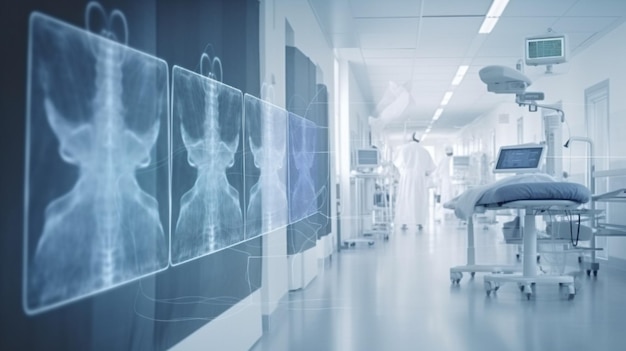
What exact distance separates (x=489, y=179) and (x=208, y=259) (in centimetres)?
292

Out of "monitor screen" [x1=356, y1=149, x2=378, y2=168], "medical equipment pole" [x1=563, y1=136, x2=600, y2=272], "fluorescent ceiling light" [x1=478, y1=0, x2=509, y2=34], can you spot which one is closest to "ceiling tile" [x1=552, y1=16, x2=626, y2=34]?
"fluorescent ceiling light" [x1=478, y1=0, x2=509, y2=34]

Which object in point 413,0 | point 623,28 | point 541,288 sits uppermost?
point 413,0

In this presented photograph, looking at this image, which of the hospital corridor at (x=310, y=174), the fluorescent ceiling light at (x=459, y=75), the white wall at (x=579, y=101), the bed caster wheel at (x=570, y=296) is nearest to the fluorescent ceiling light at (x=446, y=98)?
the hospital corridor at (x=310, y=174)

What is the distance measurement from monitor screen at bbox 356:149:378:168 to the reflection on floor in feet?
3.06

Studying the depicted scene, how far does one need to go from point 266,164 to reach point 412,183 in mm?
3357

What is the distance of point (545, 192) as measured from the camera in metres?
3.35

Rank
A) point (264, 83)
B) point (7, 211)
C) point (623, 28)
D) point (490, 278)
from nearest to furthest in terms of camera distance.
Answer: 1. point (7, 211)
2. point (264, 83)
3. point (490, 278)
4. point (623, 28)

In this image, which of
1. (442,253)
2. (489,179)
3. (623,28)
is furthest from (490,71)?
(442,253)

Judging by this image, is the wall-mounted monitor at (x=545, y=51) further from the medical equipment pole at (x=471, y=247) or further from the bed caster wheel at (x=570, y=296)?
the bed caster wheel at (x=570, y=296)

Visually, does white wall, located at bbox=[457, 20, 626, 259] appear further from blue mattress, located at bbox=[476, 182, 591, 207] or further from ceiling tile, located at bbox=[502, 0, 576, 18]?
blue mattress, located at bbox=[476, 182, 591, 207]

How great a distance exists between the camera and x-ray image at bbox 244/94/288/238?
7.93 ft

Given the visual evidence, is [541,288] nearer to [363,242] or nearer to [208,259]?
[363,242]

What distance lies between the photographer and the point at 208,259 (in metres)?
1.93


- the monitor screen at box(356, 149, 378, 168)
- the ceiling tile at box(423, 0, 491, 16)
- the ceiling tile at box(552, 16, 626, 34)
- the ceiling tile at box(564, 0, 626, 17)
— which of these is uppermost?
the ceiling tile at box(423, 0, 491, 16)
